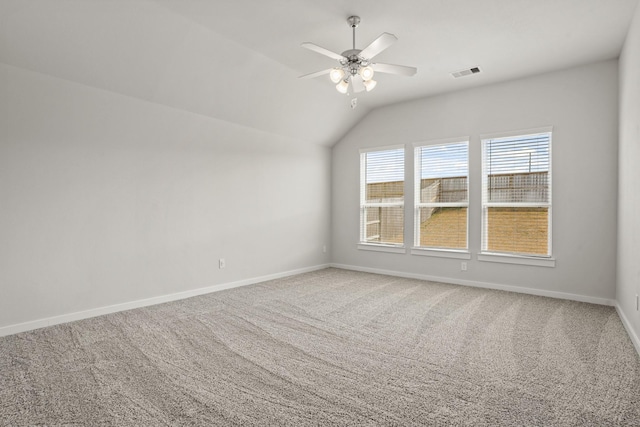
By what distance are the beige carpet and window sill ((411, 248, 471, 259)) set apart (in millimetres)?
1187

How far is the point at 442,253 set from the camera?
18.1 feet

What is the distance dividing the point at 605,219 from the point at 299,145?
182 inches

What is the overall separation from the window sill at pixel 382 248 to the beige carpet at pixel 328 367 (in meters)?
1.80

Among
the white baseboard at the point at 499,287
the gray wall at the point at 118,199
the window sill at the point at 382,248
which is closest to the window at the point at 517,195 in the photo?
the white baseboard at the point at 499,287

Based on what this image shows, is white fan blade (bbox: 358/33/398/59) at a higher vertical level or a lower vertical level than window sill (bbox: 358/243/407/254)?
higher

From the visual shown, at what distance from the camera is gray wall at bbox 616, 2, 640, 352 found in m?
3.01

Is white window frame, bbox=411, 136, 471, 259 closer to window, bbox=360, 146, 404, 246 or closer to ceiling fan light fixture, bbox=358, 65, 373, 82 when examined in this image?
window, bbox=360, 146, 404, 246

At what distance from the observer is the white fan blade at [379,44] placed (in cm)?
285

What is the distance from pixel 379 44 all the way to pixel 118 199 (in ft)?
10.8

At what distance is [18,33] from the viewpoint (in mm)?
2975

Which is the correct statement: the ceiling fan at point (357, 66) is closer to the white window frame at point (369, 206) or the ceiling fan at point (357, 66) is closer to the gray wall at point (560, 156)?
the gray wall at point (560, 156)

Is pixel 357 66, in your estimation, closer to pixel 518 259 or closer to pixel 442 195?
pixel 442 195

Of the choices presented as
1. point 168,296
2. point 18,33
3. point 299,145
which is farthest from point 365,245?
point 18,33

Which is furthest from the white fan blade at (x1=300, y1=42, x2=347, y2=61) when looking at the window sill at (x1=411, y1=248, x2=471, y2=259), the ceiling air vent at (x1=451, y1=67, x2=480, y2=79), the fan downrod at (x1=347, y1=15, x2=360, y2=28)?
the window sill at (x1=411, y1=248, x2=471, y2=259)
